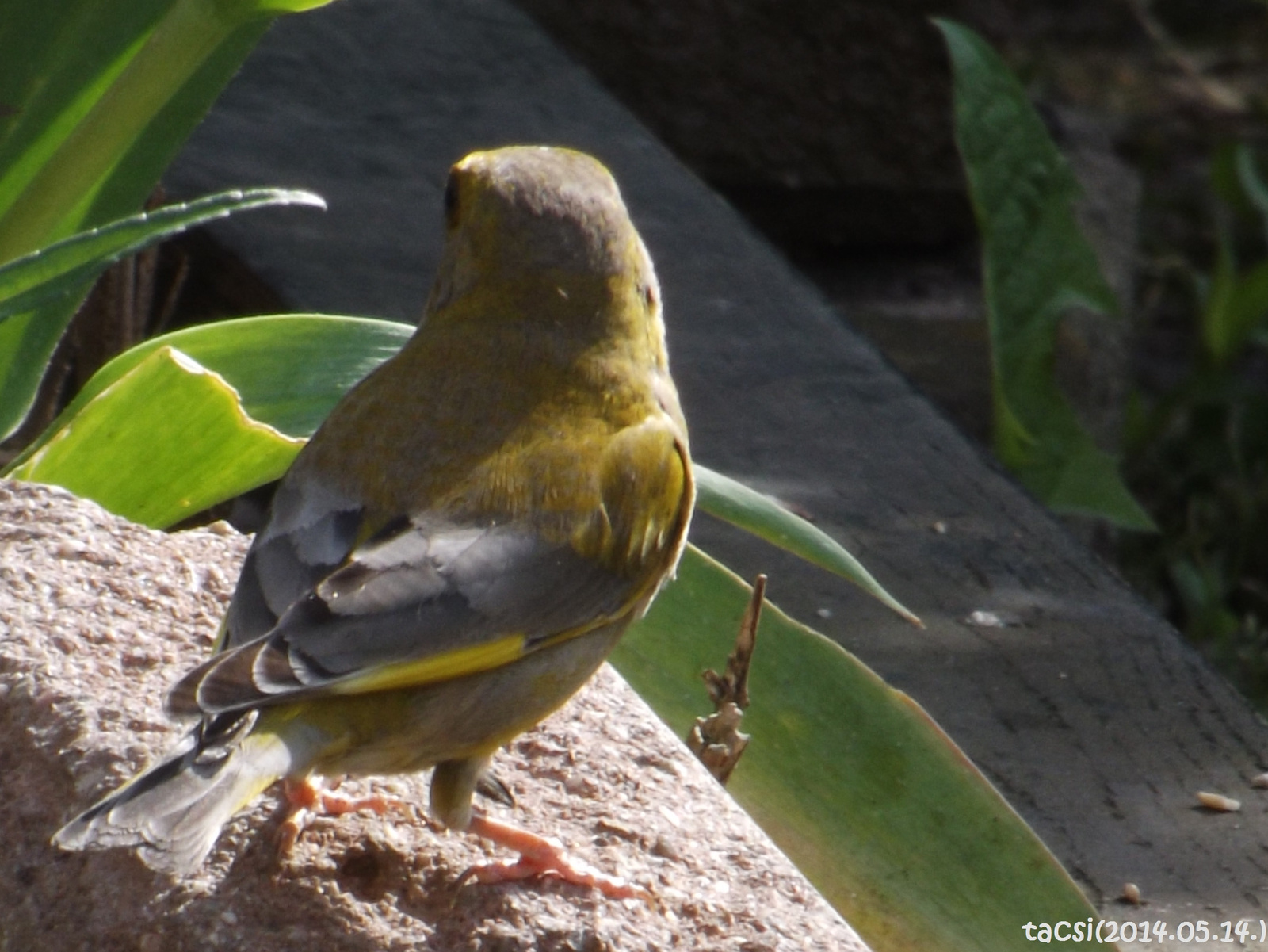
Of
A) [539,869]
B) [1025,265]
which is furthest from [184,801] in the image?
[1025,265]

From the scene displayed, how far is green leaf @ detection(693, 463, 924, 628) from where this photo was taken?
7.64 feet

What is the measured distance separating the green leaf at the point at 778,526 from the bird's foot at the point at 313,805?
59 cm

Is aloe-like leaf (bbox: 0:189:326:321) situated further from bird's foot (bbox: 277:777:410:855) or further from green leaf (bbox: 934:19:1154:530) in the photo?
green leaf (bbox: 934:19:1154:530)

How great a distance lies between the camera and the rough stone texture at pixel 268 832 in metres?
1.80

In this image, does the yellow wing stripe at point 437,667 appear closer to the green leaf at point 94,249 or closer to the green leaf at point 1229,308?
the green leaf at point 94,249

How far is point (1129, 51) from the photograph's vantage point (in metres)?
8.70

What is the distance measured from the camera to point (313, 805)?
1.90 meters

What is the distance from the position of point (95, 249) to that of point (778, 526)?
0.93 meters

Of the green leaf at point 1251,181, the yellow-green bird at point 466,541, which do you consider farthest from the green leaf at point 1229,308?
the yellow-green bird at point 466,541

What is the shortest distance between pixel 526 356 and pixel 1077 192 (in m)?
2.59

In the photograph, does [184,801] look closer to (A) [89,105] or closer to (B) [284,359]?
(B) [284,359]

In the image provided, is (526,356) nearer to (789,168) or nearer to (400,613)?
(400,613)

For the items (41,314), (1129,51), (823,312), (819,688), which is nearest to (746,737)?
(819,688)

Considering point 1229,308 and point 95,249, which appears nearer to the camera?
point 95,249
